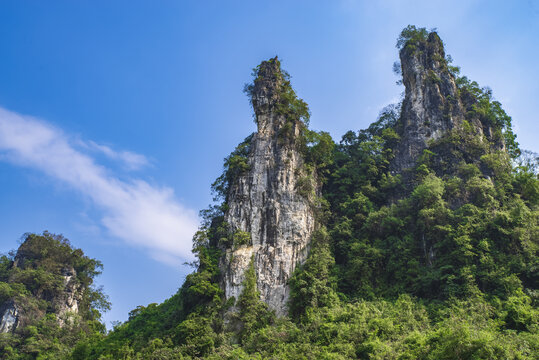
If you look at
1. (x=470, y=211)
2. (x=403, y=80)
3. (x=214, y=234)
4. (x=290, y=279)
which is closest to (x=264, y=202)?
(x=214, y=234)

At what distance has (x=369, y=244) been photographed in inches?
1030

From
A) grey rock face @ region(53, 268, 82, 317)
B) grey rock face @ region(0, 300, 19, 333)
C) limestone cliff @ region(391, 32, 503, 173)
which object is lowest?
grey rock face @ region(0, 300, 19, 333)

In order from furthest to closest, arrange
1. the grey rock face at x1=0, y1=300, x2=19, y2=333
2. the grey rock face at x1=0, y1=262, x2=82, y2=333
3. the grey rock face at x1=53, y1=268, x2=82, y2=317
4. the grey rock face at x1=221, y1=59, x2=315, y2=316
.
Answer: the grey rock face at x1=53, y1=268, x2=82, y2=317
the grey rock face at x1=0, y1=262, x2=82, y2=333
the grey rock face at x1=0, y1=300, x2=19, y2=333
the grey rock face at x1=221, y1=59, x2=315, y2=316

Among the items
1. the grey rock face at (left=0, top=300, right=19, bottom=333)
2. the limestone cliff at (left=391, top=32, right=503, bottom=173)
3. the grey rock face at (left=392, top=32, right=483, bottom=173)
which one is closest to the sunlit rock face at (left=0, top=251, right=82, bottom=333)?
the grey rock face at (left=0, top=300, right=19, bottom=333)

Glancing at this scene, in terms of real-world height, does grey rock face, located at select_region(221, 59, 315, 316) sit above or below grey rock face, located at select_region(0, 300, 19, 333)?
above

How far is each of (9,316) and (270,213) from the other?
22219 mm

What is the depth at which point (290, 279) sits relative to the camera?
24344 millimetres

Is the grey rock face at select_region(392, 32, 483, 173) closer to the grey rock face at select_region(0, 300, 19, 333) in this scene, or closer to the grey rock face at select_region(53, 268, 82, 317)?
the grey rock face at select_region(53, 268, 82, 317)

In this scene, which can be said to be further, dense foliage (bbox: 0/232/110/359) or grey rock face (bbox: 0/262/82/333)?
grey rock face (bbox: 0/262/82/333)

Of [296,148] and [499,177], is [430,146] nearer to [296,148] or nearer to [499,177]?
[499,177]

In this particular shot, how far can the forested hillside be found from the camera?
19.3m

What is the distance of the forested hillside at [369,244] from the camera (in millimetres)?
19266

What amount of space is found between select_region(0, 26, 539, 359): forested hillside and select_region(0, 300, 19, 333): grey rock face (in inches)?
45.6

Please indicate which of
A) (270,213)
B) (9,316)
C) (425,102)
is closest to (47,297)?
(9,316)
